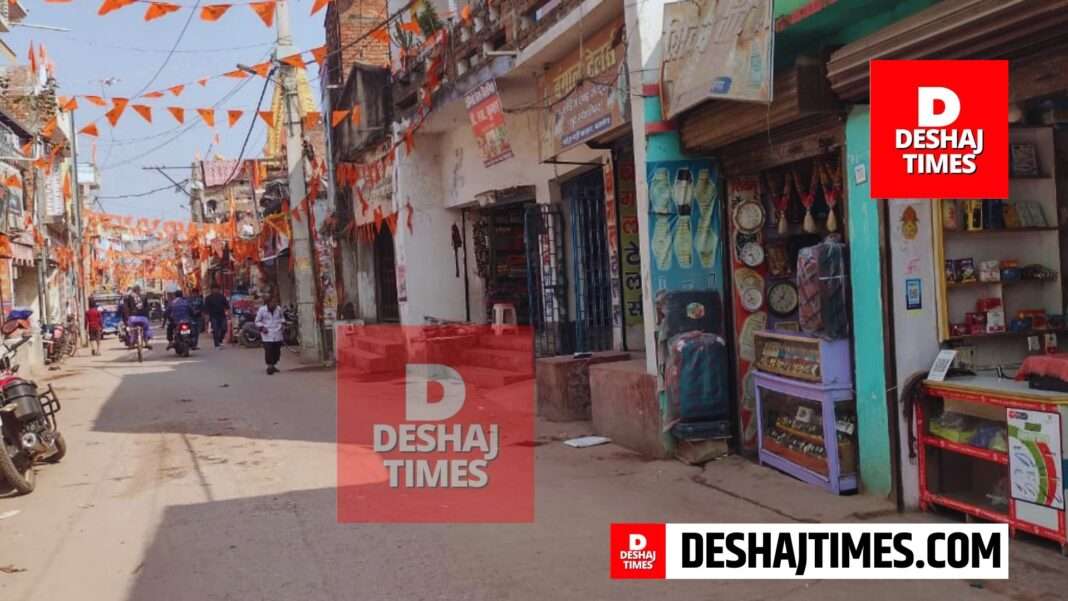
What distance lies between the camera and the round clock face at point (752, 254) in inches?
287

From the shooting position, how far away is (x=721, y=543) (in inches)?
198

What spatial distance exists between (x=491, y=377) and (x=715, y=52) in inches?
255

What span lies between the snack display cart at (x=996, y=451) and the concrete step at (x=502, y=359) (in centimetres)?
677

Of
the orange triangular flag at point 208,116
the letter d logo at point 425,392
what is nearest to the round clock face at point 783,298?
the letter d logo at point 425,392

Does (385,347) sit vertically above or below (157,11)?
below

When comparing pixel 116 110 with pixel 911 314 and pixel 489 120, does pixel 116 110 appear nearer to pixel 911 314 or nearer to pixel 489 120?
pixel 489 120

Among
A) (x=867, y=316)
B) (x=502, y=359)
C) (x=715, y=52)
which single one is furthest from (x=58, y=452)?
(x=867, y=316)

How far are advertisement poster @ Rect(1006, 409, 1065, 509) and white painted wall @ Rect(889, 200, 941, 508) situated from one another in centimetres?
80

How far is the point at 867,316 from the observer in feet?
18.9

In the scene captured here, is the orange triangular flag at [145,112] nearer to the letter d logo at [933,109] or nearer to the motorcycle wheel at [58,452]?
the motorcycle wheel at [58,452]

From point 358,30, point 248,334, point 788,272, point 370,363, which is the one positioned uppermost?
point 358,30

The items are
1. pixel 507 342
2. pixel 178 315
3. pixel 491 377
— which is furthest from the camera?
pixel 178 315

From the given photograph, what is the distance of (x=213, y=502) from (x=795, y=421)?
4.60 metres

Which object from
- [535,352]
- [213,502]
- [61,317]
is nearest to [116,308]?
[61,317]
